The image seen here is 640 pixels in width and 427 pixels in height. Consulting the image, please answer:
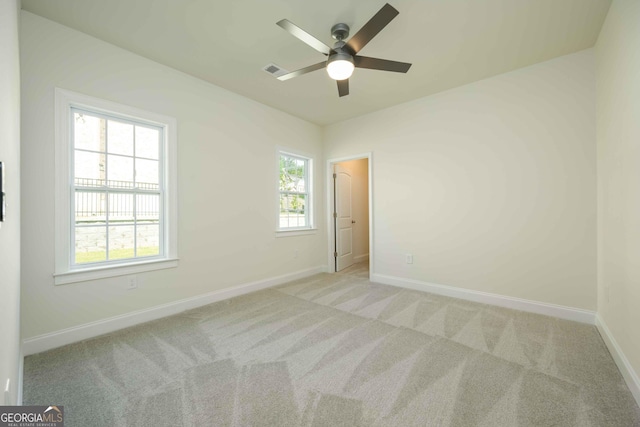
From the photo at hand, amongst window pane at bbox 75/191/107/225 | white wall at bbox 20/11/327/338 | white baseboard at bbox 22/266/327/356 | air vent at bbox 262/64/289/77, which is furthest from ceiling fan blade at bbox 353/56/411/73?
white baseboard at bbox 22/266/327/356

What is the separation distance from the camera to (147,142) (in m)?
2.92

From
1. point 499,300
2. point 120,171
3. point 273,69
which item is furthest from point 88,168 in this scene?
point 499,300

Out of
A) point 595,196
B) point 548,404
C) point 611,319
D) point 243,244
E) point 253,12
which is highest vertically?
point 253,12

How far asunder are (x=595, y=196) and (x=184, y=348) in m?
4.32

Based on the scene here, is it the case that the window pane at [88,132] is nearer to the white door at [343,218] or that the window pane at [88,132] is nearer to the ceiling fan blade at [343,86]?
the ceiling fan blade at [343,86]

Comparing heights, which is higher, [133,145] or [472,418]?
[133,145]

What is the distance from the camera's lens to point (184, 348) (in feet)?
7.38

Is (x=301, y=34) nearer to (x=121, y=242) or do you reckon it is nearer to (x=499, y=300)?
(x=121, y=242)

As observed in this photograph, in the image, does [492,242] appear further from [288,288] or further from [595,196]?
[288,288]

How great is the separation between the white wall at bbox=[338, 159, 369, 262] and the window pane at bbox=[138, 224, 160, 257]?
12.4 ft

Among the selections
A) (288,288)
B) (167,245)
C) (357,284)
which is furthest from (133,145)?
(357,284)

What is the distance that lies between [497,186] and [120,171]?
4.41 metres

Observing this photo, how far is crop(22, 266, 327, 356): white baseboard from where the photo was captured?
2.18 metres

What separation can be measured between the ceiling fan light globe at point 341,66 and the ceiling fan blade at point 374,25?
10 centimetres
